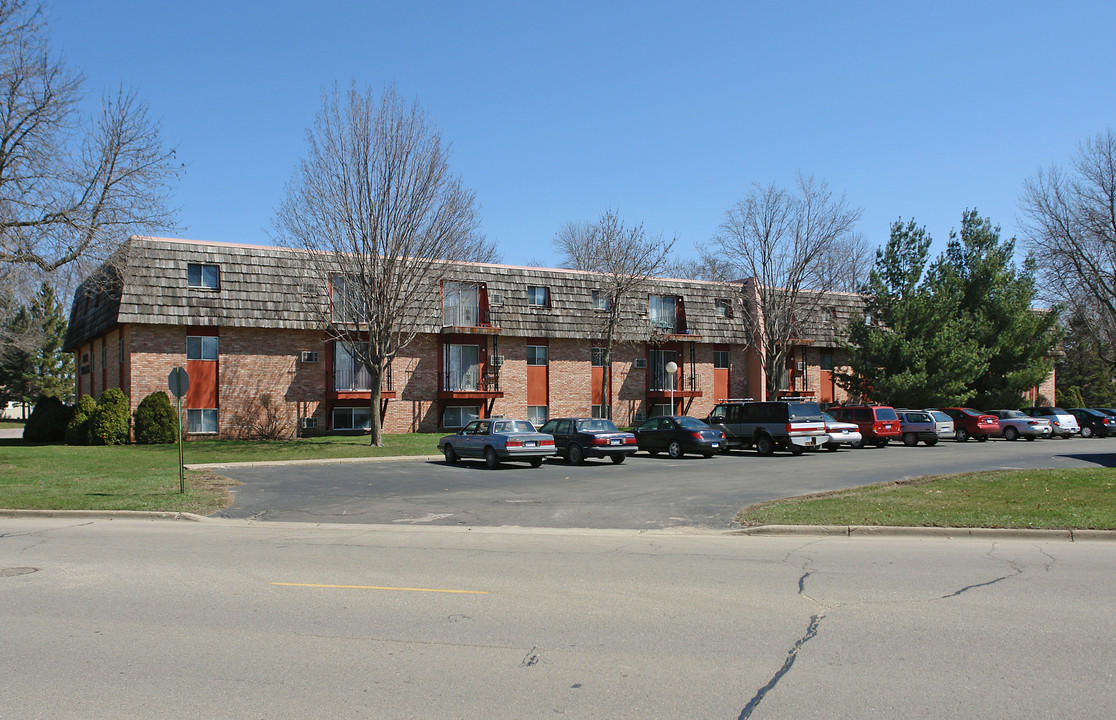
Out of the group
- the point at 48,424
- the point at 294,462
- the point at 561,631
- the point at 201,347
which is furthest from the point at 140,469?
the point at 561,631

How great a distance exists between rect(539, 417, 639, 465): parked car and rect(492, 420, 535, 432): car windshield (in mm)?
1295

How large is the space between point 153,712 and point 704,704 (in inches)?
133

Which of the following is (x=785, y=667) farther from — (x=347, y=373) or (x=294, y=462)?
(x=347, y=373)

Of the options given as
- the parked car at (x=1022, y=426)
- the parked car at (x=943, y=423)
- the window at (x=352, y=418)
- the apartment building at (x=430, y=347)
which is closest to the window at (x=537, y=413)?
the apartment building at (x=430, y=347)

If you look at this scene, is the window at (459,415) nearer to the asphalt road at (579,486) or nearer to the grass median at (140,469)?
the grass median at (140,469)

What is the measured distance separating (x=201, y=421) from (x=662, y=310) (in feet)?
77.2

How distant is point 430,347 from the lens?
129 feet

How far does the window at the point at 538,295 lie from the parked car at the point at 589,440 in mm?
15390

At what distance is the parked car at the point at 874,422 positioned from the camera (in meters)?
34.1

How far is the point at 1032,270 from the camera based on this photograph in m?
47.8

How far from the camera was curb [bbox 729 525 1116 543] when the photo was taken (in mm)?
11688

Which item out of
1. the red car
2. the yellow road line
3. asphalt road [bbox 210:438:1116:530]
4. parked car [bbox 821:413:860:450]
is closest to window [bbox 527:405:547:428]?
asphalt road [bbox 210:438:1116:530]

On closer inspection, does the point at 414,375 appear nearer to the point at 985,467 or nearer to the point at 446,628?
the point at 985,467

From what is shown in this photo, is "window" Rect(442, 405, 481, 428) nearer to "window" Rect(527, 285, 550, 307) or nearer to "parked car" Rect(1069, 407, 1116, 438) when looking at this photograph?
"window" Rect(527, 285, 550, 307)
